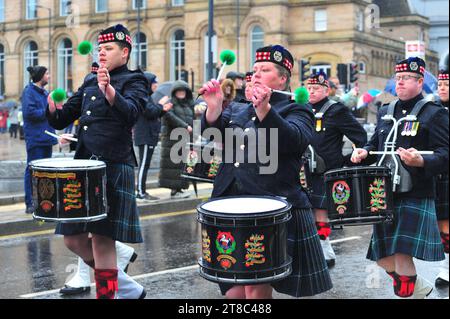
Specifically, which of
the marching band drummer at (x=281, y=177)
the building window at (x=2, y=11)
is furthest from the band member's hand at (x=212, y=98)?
the building window at (x=2, y=11)

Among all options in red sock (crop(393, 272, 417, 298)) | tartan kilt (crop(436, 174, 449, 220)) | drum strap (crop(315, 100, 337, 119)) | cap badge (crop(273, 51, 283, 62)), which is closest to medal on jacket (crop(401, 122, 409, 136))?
red sock (crop(393, 272, 417, 298))

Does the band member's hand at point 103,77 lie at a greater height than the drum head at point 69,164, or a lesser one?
greater

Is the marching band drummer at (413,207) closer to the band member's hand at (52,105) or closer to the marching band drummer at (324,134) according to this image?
the marching band drummer at (324,134)

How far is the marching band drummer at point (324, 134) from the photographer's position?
7.70 meters

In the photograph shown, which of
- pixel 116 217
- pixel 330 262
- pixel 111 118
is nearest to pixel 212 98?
pixel 111 118

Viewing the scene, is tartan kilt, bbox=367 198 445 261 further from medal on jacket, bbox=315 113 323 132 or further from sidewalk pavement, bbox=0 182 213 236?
sidewalk pavement, bbox=0 182 213 236

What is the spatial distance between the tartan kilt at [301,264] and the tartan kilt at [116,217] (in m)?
1.21

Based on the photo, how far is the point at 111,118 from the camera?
5695 millimetres

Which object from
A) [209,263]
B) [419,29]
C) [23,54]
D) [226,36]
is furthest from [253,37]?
[209,263]

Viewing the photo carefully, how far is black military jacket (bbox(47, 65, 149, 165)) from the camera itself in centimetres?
570

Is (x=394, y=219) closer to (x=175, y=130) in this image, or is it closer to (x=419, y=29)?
(x=175, y=130)

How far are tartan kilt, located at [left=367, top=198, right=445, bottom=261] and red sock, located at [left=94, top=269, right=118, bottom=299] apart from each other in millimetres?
1913

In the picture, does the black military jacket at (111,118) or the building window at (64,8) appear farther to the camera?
the building window at (64,8)

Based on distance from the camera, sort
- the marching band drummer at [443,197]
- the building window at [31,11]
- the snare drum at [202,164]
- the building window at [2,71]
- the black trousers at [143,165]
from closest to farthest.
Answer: the marching band drummer at [443,197]
the snare drum at [202,164]
the black trousers at [143,165]
the building window at [31,11]
the building window at [2,71]
